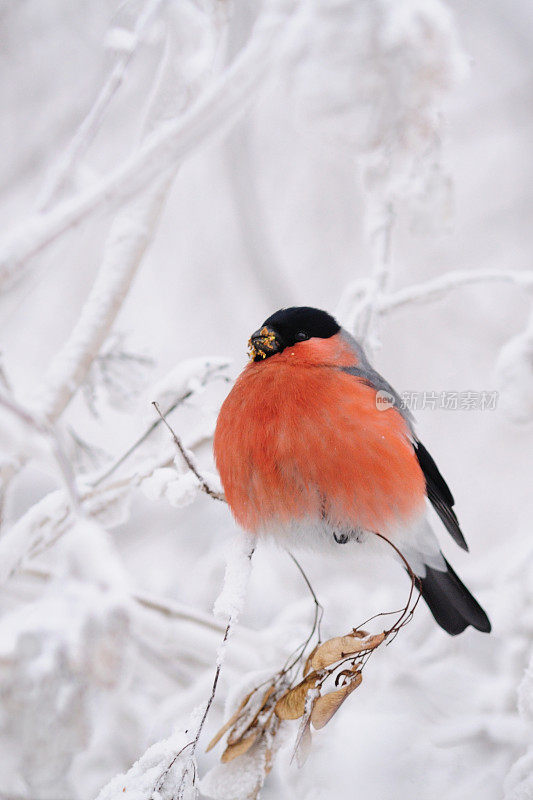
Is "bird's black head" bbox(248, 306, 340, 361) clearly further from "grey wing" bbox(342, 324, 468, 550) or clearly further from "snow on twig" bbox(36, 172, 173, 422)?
"snow on twig" bbox(36, 172, 173, 422)

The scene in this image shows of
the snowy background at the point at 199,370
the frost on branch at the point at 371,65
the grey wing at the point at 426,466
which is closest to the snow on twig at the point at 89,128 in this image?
the snowy background at the point at 199,370

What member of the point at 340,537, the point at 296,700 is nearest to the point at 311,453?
the point at 340,537

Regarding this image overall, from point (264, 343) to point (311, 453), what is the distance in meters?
0.14

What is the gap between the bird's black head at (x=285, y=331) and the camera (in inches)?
29.2

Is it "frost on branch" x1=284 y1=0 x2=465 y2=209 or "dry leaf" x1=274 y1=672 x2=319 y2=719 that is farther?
"frost on branch" x1=284 y1=0 x2=465 y2=209

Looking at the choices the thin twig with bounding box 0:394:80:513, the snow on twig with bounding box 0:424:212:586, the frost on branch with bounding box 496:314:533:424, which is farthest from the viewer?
the frost on branch with bounding box 496:314:533:424

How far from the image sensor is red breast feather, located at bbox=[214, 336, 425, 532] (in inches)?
26.5

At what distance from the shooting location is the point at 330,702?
0.53 meters

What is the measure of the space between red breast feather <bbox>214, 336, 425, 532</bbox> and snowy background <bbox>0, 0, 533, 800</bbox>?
0.05 meters

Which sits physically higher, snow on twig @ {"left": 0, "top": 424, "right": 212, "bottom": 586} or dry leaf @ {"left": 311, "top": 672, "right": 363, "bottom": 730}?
snow on twig @ {"left": 0, "top": 424, "right": 212, "bottom": 586}

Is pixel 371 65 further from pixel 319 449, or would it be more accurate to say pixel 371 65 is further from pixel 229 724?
pixel 229 724

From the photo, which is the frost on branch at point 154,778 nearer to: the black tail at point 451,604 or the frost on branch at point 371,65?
the black tail at point 451,604

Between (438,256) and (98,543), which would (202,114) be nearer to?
(98,543)

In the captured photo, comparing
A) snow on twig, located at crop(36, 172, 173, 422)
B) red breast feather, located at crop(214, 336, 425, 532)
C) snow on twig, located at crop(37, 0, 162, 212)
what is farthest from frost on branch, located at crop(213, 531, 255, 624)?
snow on twig, located at crop(37, 0, 162, 212)
